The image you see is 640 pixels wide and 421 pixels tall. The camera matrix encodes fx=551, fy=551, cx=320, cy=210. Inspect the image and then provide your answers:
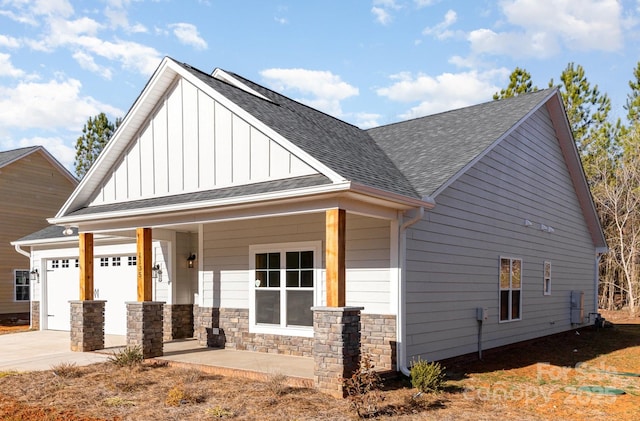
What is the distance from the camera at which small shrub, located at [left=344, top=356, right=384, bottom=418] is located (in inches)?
273

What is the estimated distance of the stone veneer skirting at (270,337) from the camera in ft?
30.3

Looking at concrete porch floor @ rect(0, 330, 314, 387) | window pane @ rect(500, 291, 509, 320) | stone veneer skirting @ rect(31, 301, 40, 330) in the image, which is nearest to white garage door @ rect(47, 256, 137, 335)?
stone veneer skirting @ rect(31, 301, 40, 330)

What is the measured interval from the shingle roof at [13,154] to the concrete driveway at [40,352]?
9312 mm

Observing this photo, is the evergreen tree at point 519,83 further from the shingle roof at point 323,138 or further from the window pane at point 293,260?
the window pane at point 293,260

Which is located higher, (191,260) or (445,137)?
(445,137)

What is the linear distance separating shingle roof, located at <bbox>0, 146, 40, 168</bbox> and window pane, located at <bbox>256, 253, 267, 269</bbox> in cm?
1580

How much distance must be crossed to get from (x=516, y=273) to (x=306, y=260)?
17.6ft

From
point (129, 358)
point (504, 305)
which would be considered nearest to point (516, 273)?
point (504, 305)

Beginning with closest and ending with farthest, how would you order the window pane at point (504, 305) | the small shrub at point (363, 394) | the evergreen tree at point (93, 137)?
the small shrub at point (363, 394) < the window pane at point (504, 305) < the evergreen tree at point (93, 137)

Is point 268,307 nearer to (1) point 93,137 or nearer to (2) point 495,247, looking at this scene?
(2) point 495,247

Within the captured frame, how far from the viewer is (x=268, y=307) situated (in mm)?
11422

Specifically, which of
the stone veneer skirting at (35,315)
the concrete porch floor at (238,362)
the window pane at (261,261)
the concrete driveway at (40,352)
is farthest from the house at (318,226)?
the stone veneer skirting at (35,315)

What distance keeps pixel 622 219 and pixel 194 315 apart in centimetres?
1968

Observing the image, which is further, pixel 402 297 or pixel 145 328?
pixel 145 328
